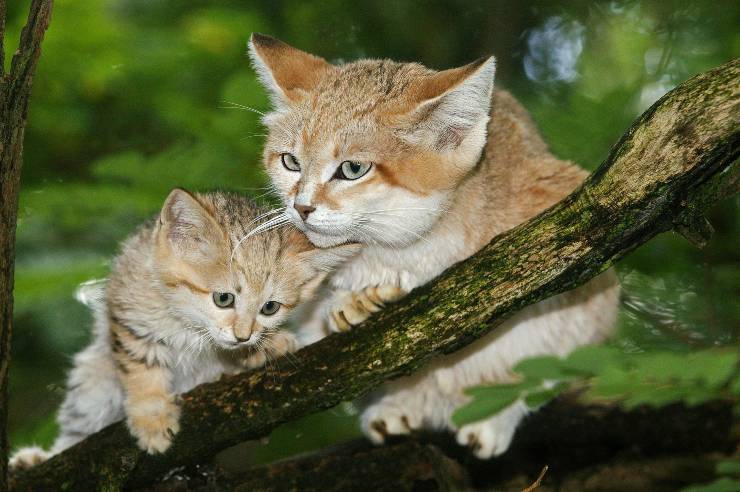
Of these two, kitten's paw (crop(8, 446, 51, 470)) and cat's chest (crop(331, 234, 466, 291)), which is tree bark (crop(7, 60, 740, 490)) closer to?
cat's chest (crop(331, 234, 466, 291))

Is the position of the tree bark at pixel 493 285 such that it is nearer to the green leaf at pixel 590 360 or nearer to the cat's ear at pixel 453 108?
the green leaf at pixel 590 360

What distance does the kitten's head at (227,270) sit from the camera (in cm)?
370

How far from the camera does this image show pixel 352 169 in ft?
11.8

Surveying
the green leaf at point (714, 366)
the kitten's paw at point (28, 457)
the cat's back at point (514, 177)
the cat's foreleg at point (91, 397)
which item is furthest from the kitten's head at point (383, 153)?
the kitten's paw at point (28, 457)

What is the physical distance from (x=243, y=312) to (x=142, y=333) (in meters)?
0.54

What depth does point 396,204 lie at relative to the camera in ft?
11.9

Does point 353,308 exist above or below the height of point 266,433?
above

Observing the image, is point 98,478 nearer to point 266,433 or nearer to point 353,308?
point 266,433

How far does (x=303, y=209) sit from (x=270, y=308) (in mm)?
566

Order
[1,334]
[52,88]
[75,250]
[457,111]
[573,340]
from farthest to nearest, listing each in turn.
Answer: [52,88]
[75,250]
[573,340]
[457,111]
[1,334]

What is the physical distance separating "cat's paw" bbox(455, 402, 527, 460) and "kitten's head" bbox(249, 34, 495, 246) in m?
1.10

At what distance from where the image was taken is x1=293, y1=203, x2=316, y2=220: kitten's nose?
3510 mm

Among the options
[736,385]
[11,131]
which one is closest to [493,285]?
[736,385]

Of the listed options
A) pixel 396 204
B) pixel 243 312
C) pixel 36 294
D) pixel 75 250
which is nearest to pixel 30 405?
pixel 75 250
